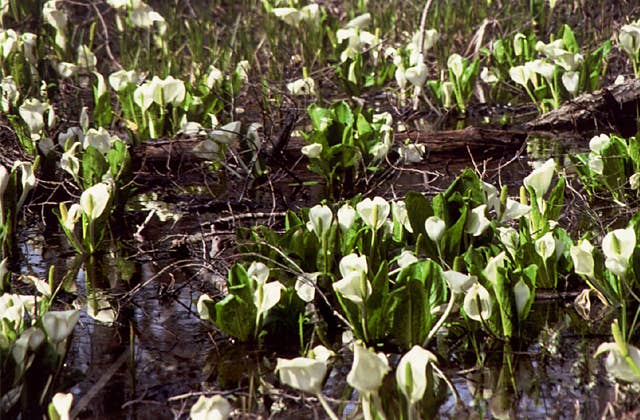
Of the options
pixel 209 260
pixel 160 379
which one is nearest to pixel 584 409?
pixel 160 379

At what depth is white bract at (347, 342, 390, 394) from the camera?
79.3 inches

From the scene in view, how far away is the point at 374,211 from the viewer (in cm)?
314

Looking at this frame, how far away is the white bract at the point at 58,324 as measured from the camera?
2.39 meters

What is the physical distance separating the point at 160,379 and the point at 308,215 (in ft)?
2.76

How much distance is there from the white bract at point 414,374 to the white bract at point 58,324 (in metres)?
0.79

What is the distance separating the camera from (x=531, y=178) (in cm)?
336

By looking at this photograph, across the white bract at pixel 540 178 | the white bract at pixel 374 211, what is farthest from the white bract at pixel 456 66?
the white bract at pixel 374 211

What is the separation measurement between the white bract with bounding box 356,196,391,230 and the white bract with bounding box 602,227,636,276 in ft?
2.13

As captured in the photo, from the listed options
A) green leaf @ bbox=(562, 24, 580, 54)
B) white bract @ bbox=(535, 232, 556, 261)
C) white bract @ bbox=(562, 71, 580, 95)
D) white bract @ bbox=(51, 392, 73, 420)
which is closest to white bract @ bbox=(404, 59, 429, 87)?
white bract @ bbox=(562, 71, 580, 95)

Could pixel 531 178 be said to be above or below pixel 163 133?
above

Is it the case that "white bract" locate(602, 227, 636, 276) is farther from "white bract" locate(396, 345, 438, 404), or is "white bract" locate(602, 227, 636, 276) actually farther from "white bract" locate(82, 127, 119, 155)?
"white bract" locate(82, 127, 119, 155)

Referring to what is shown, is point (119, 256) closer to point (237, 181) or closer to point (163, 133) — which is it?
point (237, 181)

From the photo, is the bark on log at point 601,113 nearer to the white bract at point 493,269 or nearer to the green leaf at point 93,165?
the green leaf at point 93,165

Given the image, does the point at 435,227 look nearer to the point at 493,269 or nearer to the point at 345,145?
the point at 493,269
